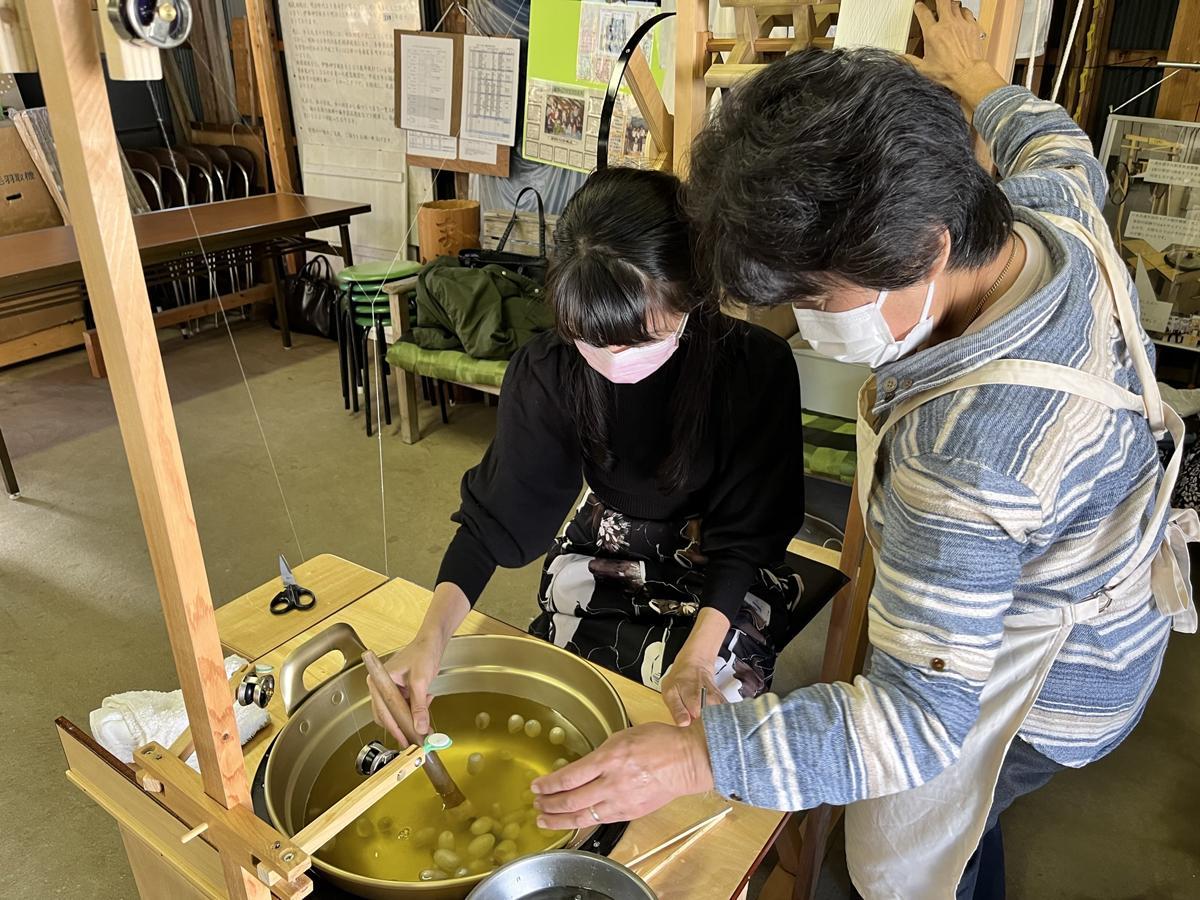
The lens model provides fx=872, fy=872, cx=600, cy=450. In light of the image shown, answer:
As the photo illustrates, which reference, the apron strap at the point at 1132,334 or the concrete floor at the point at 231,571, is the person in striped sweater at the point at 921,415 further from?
the concrete floor at the point at 231,571

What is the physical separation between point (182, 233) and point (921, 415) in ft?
10.7

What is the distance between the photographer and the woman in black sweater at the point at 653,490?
→ 1.14m

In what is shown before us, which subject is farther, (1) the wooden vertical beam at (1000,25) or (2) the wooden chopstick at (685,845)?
(1) the wooden vertical beam at (1000,25)

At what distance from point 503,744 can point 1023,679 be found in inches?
21.9

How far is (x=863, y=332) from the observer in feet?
2.55

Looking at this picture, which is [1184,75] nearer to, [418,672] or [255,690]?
[418,672]

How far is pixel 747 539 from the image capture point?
1246mm

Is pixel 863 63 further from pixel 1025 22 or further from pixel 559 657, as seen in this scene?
pixel 1025 22

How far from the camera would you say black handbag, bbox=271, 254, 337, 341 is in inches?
167

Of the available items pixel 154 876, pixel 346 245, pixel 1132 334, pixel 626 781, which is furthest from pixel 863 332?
pixel 346 245

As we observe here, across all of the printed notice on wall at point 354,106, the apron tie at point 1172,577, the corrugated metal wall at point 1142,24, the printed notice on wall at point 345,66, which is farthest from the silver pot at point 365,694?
the printed notice on wall at point 345,66

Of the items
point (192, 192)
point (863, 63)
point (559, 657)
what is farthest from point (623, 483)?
point (192, 192)

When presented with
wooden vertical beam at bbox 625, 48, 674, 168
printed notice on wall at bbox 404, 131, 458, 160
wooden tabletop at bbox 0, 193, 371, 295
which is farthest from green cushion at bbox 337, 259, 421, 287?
wooden vertical beam at bbox 625, 48, 674, 168

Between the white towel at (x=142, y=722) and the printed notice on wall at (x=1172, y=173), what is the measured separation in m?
2.89
